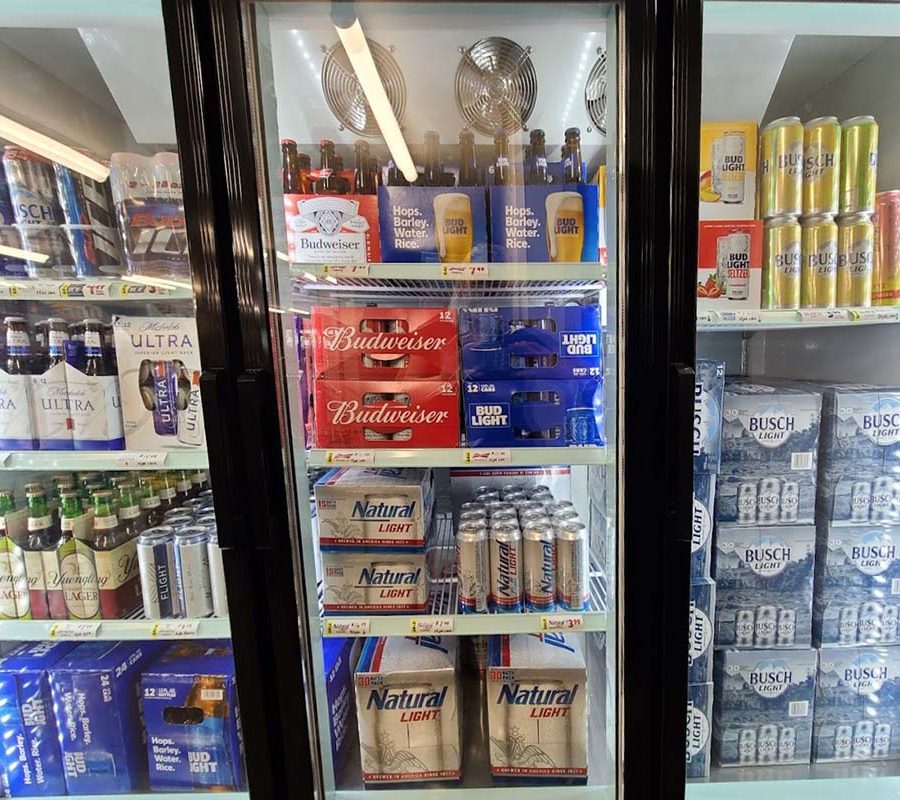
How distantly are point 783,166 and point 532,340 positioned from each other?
696 millimetres

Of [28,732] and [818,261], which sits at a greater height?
[818,261]

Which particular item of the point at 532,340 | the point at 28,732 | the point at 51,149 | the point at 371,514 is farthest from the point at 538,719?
the point at 51,149

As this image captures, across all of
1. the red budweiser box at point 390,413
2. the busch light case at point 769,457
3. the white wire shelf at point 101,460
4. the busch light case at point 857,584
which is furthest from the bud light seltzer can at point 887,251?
the white wire shelf at point 101,460

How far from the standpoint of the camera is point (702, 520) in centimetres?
118

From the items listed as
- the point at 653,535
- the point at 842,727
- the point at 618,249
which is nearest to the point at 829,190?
the point at 618,249

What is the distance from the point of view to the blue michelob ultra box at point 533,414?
1121mm

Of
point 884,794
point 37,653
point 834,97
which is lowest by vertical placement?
point 884,794

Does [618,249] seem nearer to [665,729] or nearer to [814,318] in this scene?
[814,318]

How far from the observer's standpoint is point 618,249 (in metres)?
0.96

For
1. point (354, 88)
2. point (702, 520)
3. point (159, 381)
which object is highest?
point (354, 88)

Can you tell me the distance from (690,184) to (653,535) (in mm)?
662

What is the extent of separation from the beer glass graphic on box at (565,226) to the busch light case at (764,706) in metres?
1.08

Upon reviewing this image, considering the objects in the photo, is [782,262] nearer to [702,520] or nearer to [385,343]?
[702,520]

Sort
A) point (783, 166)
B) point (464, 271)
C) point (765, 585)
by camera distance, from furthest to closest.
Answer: point (765, 585) → point (783, 166) → point (464, 271)
